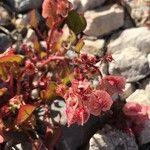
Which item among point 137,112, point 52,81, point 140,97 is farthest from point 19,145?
point 140,97

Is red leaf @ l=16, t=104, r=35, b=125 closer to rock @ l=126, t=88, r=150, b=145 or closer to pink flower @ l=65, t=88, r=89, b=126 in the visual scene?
pink flower @ l=65, t=88, r=89, b=126

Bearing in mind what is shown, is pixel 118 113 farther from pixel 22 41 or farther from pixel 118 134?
pixel 22 41

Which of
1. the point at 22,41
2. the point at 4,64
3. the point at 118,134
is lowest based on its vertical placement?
the point at 118,134

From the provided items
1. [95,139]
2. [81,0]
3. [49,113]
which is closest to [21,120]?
[49,113]

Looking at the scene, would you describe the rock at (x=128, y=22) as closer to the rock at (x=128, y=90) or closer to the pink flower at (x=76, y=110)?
the rock at (x=128, y=90)

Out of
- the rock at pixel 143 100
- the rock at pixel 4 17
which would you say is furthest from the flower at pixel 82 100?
the rock at pixel 4 17

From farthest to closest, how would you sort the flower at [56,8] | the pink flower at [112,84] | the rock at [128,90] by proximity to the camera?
1. the rock at [128,90]
2. the flower at [56,8]
3. the pink flower at [112,84]
